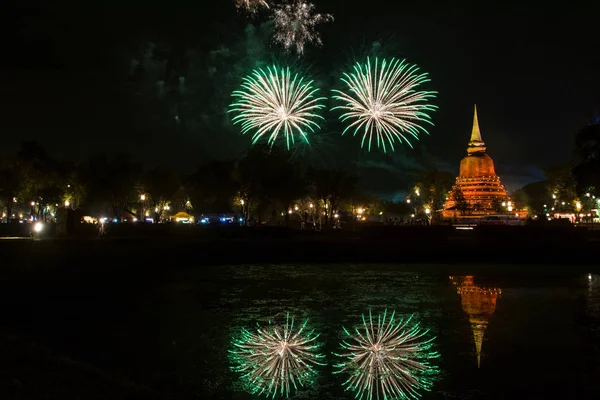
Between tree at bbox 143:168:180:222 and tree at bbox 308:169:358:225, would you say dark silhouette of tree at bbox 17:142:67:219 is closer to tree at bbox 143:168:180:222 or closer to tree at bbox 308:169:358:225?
tree at bbox 143:168:180:222

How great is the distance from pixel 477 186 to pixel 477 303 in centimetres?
8486

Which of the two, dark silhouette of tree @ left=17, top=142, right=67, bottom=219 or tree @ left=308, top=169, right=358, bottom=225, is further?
dark silhouette of tree @ left=17, top=142, right=67, bottom=219

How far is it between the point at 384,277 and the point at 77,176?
6636 centimetres

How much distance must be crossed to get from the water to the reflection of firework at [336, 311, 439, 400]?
9.2 inches

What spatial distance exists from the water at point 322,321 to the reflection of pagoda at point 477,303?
0.03 metres

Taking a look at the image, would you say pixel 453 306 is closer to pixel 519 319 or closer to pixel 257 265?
pixel 519 319

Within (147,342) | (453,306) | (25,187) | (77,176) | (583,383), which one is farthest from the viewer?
(77,176)

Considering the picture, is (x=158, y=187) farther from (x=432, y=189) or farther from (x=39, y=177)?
(x=432, y=189)

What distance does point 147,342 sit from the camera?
9.88 metres

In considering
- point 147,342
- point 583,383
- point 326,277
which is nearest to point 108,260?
point 326,277

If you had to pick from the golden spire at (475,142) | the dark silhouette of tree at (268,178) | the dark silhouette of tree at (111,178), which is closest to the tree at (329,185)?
the dark silhouette of tree at (268,178)

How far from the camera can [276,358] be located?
8.83 m

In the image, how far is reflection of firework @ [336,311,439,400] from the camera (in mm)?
7312

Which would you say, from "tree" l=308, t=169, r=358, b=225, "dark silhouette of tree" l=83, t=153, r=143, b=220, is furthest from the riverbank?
"dark silhouette of tree" l=83, t=153, r=143, b=220
